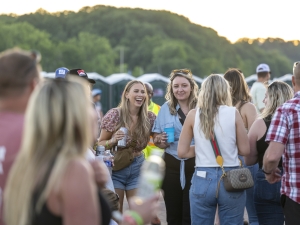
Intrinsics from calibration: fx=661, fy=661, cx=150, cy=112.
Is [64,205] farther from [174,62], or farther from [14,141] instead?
[174,62]

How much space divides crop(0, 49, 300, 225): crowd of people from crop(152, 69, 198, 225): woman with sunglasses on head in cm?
1

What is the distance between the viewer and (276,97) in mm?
6039

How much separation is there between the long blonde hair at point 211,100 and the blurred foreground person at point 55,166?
3.02 meters

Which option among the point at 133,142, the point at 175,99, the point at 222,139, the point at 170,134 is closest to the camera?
the point at 222,139

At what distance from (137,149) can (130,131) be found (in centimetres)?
21

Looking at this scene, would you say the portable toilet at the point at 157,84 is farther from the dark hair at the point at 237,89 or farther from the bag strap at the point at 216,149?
the bag strap at the point at 216,149

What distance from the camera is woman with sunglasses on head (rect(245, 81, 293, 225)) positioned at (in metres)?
5.95

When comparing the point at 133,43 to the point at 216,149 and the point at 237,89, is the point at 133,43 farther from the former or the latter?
the point at 216,149

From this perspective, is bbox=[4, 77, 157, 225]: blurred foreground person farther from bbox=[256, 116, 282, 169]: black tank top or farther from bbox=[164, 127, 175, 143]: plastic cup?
bbox=[164, 127, 175, 143]: plastic cup

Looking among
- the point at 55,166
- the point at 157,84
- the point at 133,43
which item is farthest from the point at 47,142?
the point at 133,43

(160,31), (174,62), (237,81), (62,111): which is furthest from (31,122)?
(160,31)

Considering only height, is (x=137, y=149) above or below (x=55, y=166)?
below

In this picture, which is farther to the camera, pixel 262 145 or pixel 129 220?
pixel 262 145

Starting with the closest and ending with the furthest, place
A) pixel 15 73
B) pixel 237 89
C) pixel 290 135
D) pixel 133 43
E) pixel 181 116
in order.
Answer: pixel 15 73 → pixel 290 135 → pixel 237 89 → pixel 181 116 → pixel 133 43
